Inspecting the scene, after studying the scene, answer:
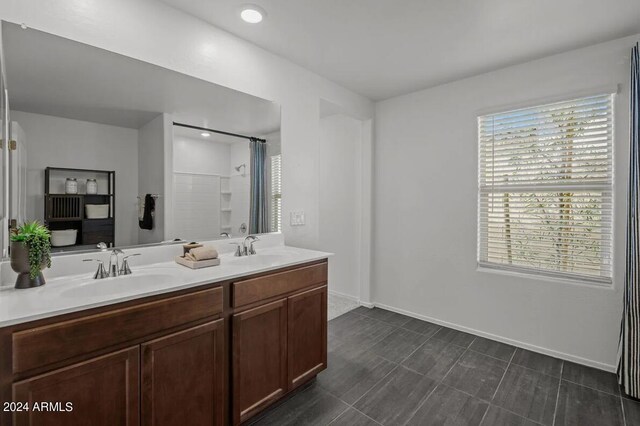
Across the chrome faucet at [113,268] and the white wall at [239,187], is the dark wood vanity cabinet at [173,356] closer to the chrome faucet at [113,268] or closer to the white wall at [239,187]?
the chrome faucet at [113,268]

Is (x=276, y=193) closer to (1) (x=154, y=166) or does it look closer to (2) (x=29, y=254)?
(1) (x=154, y=166)

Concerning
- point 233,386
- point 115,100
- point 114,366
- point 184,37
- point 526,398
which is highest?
point 184,37

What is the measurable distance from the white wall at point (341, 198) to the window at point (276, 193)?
145 centimetres

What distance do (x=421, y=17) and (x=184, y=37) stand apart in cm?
158

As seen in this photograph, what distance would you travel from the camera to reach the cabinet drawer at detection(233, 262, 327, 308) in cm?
165

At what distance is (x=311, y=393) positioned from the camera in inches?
80.4

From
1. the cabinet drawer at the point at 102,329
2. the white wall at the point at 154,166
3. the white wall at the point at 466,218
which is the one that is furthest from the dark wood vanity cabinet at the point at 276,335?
the white wall at the point at 466,218

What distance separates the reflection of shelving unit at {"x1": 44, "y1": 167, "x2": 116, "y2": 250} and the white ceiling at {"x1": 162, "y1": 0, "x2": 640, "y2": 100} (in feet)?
3.87

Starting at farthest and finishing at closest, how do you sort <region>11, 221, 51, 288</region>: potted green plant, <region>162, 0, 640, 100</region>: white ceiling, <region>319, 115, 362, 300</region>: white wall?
<region>319, 115, 362, 300</region>: white wall → <region>162, 0, 640, 100</region>: white ceiling → <region>11, 221, 51, 288</region>: potted green plant

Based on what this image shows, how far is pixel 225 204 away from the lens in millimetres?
2277

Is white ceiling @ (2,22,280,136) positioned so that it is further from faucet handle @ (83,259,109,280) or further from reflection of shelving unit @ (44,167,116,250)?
faucet handle @ (83,259,109,280)

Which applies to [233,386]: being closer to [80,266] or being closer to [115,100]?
[80,266]

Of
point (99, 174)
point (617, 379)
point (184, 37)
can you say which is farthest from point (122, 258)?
point (617, 379)

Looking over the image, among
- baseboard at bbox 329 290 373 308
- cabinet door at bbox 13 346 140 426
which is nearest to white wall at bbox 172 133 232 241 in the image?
cabinet door at bbox 13 346 140 426
